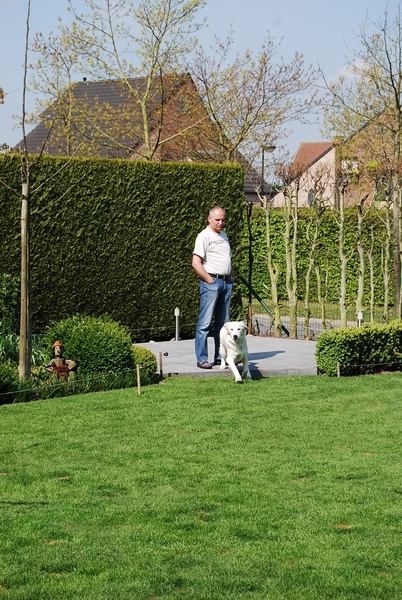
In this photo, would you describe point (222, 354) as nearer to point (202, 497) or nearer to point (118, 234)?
point (118, 234)

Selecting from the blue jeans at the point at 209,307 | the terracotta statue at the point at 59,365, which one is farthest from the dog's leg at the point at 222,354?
the terracotta statue at the point at 59,365

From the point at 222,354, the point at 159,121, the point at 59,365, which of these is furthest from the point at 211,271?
the point at 159,121

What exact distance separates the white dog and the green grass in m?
1.03

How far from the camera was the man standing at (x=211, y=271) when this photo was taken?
11.9 m

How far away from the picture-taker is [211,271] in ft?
39.3

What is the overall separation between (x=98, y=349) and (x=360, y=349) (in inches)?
132

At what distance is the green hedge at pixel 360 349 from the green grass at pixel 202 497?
150 cm

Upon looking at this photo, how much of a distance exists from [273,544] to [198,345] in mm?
7069

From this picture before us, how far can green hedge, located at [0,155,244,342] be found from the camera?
14016 millimetres

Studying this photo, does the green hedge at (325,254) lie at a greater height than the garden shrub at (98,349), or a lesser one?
greater

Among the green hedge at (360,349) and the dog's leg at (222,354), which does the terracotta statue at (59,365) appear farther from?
the green hedge at (360,349)

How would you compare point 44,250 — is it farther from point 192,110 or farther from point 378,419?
point 192,110

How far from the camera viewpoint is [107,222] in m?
14.8

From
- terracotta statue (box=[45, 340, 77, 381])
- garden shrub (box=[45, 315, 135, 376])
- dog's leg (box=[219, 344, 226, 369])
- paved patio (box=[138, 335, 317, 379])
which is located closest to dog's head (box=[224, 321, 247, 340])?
dog's leg (box=[219, 344, 226, 369])
